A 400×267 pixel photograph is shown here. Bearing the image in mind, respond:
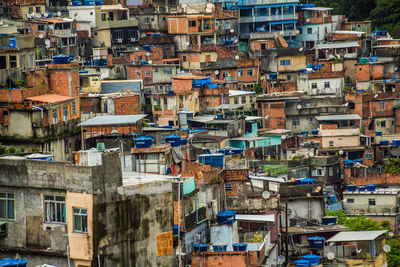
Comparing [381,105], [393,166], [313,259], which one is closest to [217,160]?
[313,259]

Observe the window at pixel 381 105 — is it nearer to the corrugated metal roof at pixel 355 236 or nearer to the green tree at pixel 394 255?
the green tree at pixel 394 255

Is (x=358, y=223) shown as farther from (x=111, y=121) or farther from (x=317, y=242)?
(x=111, y=121)

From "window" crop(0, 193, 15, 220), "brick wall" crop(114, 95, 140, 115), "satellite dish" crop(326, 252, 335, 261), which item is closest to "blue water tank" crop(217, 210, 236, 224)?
"satellite dish" crop(326, 252, 335, 261)

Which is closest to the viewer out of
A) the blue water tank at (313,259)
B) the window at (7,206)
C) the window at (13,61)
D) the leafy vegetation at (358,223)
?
the window at (7,206)

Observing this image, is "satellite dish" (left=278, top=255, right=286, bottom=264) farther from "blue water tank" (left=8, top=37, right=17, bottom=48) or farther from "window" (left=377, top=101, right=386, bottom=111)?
"window" (left=377, top=101, right=386, bottom=111)

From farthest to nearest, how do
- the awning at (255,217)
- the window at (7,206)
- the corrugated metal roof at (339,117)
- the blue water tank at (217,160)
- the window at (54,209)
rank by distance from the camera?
the corrugated metal roof at (339,117) < the blue water tank at (217,160) < the awning at (255,217) < the window at (7,206) < the window at (54,209)

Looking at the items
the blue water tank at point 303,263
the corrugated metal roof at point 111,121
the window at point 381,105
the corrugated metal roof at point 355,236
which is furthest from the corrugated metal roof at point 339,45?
the blue water tank at point 303,263
